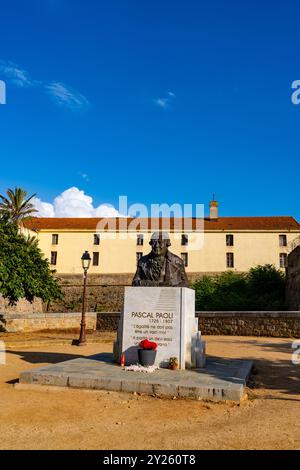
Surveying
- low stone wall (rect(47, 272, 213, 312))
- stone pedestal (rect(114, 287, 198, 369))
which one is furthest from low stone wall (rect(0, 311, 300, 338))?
low stone wall (rect(47, 272, 213, 312))

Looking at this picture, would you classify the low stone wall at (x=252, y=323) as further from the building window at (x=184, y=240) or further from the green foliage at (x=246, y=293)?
the building window at (x=184, y=240)

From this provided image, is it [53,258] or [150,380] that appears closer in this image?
[150,380]

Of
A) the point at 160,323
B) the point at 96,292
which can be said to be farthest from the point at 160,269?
the point at 96,292

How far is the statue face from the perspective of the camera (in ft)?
30.4

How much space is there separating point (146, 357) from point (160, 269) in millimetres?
2085

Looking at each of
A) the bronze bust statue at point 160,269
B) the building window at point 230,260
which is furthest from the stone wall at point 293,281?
the bronze bust statue at point 160,269

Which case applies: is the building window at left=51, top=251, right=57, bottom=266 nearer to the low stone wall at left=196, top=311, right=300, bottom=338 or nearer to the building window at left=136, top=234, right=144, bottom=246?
the building window at left=136, top=234, right=144, bottom=246

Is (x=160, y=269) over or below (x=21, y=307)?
over

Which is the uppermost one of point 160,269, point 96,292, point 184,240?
point 184,240

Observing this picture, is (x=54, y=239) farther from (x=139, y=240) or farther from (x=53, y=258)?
(x=139, y=240)

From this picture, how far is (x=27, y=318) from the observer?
858 inches

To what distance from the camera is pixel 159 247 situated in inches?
365

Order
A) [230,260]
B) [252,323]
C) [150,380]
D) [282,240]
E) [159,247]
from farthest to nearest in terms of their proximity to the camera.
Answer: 1. [230,260]
2. [282,240]
3. [252,323]
4. [159,247]
5. [150,380]
